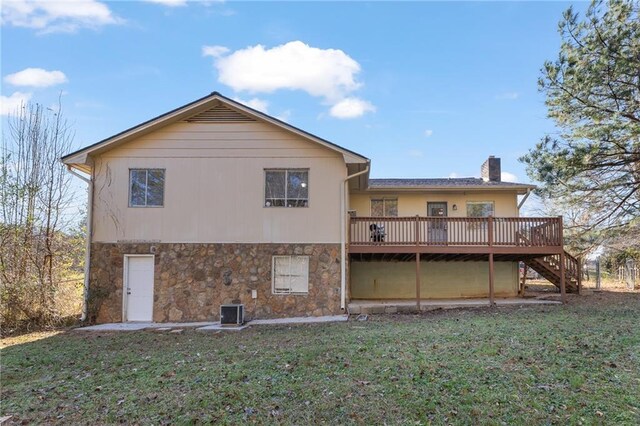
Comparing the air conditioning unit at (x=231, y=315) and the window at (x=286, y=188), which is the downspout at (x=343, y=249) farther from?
the air conditioning unit at (x=231, y=315)

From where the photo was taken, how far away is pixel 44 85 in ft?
38.5

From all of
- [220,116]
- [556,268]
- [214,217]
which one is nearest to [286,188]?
[214,217]

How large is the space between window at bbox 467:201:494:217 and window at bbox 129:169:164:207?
1081 centimetres

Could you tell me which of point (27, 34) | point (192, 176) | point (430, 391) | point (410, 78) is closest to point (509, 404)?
point (430, 391)

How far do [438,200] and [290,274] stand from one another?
6885 millimetres

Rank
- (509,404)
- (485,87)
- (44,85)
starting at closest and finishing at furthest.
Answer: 1. (509,404)
2. (44,85)
3. (485,87)

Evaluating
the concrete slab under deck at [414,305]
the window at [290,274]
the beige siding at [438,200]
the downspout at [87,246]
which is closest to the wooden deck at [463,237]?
the concrete slab under deck at [414,305]

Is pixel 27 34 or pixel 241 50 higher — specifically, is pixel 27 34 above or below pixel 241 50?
below

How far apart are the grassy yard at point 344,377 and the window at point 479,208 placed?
693 cm

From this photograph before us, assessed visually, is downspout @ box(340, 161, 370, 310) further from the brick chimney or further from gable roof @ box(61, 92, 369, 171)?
the brick chimney

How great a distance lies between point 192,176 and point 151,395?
779cm

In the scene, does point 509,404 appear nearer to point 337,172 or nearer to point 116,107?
point 337,172

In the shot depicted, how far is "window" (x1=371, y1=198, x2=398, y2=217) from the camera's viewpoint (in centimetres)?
1545

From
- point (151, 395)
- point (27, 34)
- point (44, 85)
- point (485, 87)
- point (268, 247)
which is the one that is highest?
point (485, 87)
